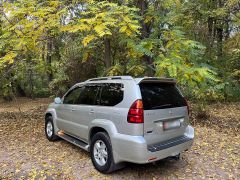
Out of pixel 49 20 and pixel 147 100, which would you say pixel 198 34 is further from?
pixel 147 100

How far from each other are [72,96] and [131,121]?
8.39 feet

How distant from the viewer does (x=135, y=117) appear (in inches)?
167

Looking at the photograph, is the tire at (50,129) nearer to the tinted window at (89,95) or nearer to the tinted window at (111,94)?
the tinted window at (89,95)

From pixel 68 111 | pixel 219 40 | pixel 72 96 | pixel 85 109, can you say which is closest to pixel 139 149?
pixel 85 109

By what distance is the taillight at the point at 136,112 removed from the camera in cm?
422

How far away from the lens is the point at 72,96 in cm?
637

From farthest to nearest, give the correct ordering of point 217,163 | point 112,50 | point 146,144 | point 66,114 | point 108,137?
1. point 112,50
2. point 66,114
3. point 217,163
4. point 108,137
5. point 146,144

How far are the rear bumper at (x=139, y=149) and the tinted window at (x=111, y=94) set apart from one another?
0.69 meters

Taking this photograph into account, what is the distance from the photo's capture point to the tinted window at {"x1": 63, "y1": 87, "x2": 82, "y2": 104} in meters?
6.17

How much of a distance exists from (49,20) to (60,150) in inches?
133

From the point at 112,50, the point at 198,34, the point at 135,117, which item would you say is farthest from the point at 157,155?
the point at 198,34

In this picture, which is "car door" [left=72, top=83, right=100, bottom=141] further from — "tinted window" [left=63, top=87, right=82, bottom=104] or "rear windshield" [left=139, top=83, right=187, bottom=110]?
"rear windshield" [left=139, top=83, right=187, bottom=110]

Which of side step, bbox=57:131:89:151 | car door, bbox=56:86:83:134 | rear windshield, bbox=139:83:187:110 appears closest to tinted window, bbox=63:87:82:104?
car door, bbox=56:86:83:134

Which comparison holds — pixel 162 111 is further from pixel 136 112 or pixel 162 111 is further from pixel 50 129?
pixel 50 129
